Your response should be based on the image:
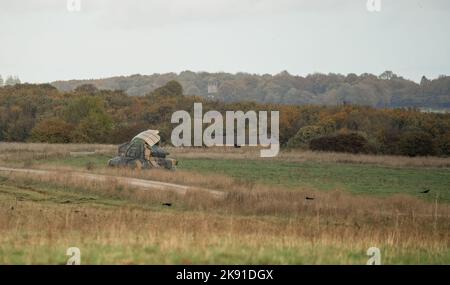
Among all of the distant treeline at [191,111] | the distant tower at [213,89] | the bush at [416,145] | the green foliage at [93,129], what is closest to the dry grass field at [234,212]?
the bush at [416,145]

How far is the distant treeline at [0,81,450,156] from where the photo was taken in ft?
245

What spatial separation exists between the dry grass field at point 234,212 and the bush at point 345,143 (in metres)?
9.78

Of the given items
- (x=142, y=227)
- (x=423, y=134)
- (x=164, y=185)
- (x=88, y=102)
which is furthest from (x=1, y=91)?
(x=142, y=227)

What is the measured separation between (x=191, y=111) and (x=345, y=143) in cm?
3738

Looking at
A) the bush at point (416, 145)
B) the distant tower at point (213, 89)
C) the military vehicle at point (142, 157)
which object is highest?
the distant tower at point (213, 89)

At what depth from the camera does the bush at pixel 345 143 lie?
236 ft

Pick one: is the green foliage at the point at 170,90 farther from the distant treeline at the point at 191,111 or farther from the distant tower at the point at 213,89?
the distant tower at the point at 213,89

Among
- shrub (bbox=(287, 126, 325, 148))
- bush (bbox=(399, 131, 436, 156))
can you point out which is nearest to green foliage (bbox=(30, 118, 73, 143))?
shrub (bbox=(287, 126, 325, 148))

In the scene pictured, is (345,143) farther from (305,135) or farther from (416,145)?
(305,135)

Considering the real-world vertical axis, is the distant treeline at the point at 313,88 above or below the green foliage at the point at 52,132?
above

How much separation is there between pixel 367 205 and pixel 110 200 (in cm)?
1071

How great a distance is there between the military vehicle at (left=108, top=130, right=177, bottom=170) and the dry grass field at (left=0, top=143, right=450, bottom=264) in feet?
5.20

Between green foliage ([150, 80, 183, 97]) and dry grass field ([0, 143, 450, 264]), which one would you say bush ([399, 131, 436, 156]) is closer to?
dry grass field ([0, 143, 450, 264])

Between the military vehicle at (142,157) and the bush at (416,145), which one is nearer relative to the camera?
the military vehicle at (142,157)
